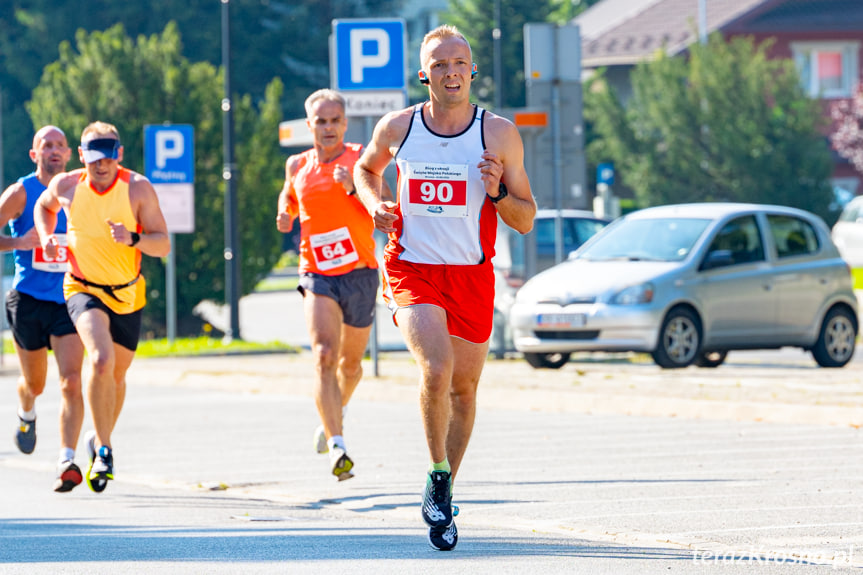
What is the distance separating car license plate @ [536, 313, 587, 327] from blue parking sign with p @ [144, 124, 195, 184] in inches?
226

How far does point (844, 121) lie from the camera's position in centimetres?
4644

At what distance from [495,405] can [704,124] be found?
29929 millimetres

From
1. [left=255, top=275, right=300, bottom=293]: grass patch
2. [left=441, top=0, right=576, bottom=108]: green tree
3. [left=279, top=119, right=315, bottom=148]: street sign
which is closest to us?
[left=279, top=119, right=315, bottom=148]: street sign

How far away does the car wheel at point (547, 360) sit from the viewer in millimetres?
17578

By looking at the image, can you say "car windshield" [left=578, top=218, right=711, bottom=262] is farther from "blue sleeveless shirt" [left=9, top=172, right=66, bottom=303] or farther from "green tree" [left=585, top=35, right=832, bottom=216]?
"green tree" [left=585, top=35, right=832, bottom=216]

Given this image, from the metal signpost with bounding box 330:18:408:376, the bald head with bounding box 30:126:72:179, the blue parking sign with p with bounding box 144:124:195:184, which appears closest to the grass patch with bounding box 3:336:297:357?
the blue parking sign with p with bounding box 144:124:195:184

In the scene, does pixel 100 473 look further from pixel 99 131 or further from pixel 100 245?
pixel 99 131

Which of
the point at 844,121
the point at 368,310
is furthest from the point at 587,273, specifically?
the point at 844,121

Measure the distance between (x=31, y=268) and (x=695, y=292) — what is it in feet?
27.0

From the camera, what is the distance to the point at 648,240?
695 inches

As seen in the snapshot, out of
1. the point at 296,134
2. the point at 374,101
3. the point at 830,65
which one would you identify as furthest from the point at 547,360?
the point at 830,65

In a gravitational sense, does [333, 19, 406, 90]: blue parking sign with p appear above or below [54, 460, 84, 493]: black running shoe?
above

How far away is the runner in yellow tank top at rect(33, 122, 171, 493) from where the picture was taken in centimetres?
936

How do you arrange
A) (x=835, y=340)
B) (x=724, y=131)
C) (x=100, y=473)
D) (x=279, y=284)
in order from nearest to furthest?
(x=100, y=473) → (x=835, y=340) → (x=724, y=131) → (x=279, y=284)
